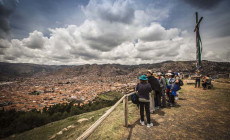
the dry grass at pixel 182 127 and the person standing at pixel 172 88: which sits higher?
the person standing at pixel 172 88

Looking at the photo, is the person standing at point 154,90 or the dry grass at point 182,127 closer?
the dry grass at point 182,127

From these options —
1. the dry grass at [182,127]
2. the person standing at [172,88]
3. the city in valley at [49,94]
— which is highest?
the person standing at [172,88]

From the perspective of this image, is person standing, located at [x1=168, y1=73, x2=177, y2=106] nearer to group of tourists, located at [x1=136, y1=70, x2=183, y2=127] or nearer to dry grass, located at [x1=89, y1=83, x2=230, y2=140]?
group of tourists, located at [x1=136, y1=70, x2=183, y2=127]

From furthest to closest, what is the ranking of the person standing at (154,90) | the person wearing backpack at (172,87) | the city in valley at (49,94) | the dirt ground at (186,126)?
the city in valley at (49,94)
the person wearing backpack at (172,87)
the person standing at (154,90)
the dirt ground at (186,126)

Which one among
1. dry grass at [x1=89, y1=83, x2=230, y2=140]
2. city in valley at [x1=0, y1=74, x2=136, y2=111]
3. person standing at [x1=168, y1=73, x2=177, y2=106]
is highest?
person standing at [x1=168, y1=73, x2=177, y2=106]

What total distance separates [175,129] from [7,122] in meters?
33.1

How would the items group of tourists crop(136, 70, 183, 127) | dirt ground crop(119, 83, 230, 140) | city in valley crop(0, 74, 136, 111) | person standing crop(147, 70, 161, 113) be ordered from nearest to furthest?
dirt ground crop(119, 83, 230, 140)
group of tourists crop(136, 70, 183, 127)
person standing crop(147, 70, 161, 113)
city in valley crop(0, 74, 136, 111)

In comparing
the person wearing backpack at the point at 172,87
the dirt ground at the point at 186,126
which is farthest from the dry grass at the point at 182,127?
the person wearing backpack at the point at 172,87

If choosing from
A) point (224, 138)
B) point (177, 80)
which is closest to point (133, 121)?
point (224, 138)

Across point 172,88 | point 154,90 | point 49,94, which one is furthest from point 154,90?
point 49,94

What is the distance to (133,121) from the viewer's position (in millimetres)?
4695

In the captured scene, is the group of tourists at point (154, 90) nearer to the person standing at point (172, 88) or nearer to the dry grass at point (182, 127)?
the person standing at point (172, 88)

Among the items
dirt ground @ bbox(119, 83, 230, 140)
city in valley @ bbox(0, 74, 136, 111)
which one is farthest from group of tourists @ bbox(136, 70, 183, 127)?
city in valley @ bbox(0, 74, 136, 111)

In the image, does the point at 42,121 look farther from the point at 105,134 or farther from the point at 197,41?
the point at 197,41
